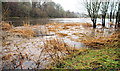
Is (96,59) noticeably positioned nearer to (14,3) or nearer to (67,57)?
(67,57)

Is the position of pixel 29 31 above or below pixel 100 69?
above

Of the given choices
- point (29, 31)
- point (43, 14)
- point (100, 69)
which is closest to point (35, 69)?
point (100, 69)

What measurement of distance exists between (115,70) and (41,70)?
122 centimetres

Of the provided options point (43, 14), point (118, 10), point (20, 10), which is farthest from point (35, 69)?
point (20, 10)

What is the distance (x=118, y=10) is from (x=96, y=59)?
4434 mm

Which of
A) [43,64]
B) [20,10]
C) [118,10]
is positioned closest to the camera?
[43,64]

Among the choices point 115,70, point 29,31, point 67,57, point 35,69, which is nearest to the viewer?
point 115,70

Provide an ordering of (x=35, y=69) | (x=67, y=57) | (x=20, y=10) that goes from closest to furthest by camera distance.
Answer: (x=35, y=69) → (x=67, y=57) → (x=20, y=10)

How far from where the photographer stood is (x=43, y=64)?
190 centimetres

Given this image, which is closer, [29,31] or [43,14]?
[43,14]

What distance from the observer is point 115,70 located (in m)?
1.63

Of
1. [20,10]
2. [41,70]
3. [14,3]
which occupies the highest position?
[14,3]

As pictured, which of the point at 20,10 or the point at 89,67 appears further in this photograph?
the point at 20,10

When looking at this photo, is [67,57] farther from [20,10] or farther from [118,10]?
[20,10]
